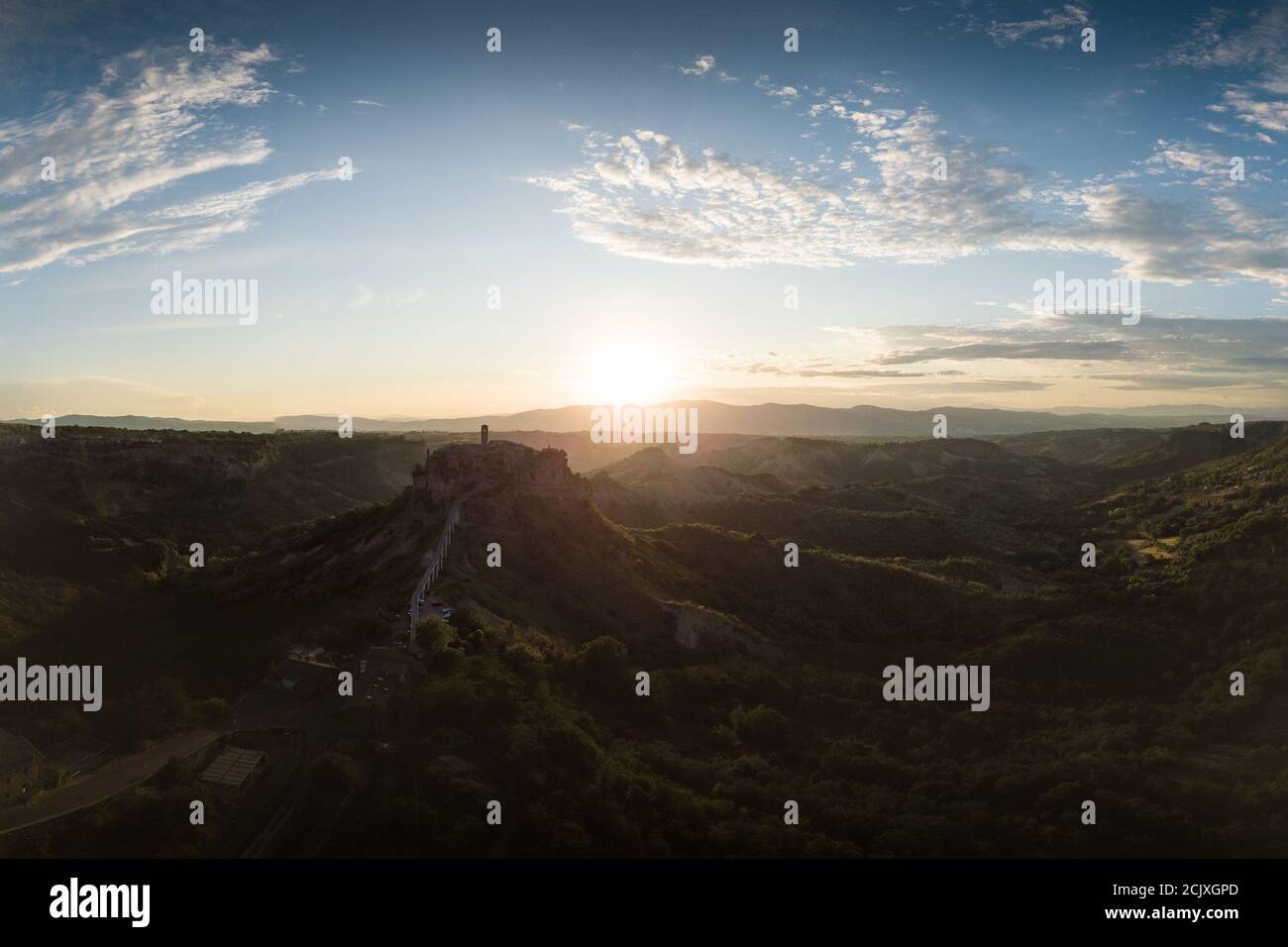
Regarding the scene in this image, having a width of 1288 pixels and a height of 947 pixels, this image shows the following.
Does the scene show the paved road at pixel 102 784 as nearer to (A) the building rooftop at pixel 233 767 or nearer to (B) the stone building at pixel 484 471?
(A) the building rooftop at pixel 233 767

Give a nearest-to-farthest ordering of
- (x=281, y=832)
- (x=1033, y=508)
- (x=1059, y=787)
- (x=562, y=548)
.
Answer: (x=281, y=832) < (x=1059, y=787) < (x=562, y=548) < (x=1033, y=508)

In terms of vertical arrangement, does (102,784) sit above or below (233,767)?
below

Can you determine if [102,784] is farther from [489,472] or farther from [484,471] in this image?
[489,472]

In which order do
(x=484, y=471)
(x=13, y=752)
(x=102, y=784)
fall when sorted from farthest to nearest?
(x=484, y=471) → (x=13, y=752) → (x=102, y=784)

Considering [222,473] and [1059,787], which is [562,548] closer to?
[1059,787]

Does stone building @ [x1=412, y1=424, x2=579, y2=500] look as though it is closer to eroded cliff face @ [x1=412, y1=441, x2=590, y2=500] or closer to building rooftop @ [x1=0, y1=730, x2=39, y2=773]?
eroded cliff face @ [x1=412, y1=441, x2=590, y2=500]

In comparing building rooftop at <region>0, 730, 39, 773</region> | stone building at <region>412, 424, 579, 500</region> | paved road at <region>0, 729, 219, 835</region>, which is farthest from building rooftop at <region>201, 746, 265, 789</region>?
stone building at <region>412, 424, 579, 500</region>

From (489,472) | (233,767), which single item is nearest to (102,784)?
(233,767)
